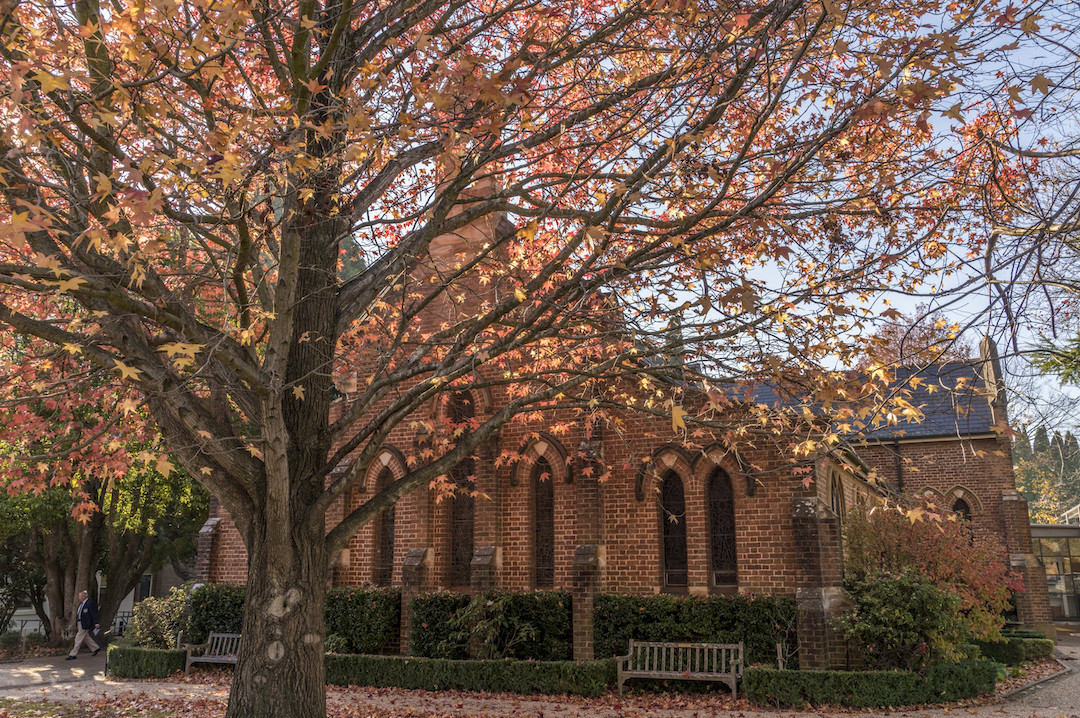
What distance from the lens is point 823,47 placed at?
24.8 ft

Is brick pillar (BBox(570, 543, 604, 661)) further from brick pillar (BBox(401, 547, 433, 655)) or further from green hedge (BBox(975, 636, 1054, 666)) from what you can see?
green hedge (BBox(975, 636, 1054, 666))

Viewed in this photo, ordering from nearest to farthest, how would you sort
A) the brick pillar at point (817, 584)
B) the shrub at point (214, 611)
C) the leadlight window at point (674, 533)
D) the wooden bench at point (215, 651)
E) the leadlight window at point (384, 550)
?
1. the brick pillar at point (817, 584)
2. the leadlight window at point (674, 533)
3. the wooden bench at point (215, 651)
4. the shrub at point (214, 611)
5. the leadlight window at point (384, 550)

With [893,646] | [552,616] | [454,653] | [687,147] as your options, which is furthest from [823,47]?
[454,653]

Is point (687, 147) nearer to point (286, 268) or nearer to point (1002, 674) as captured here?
point (286, 268)

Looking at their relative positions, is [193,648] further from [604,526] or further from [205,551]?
[604,526]

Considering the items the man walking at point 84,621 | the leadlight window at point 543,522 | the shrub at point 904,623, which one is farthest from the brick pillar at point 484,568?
the man walking at point 84,621

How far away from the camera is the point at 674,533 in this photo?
1512 centimetres

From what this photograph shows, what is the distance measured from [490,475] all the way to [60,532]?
1524cm

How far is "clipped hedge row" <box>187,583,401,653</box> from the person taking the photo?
15.6 m

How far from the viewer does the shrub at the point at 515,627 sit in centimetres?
1424

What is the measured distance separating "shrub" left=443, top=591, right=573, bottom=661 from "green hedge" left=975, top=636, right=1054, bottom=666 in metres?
10.2

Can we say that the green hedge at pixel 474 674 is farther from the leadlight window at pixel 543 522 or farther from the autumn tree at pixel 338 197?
the autumn tree at pixel 338 197

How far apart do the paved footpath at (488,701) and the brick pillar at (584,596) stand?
1415 millimetres

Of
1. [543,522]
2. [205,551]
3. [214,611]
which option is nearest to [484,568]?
[543,522]
